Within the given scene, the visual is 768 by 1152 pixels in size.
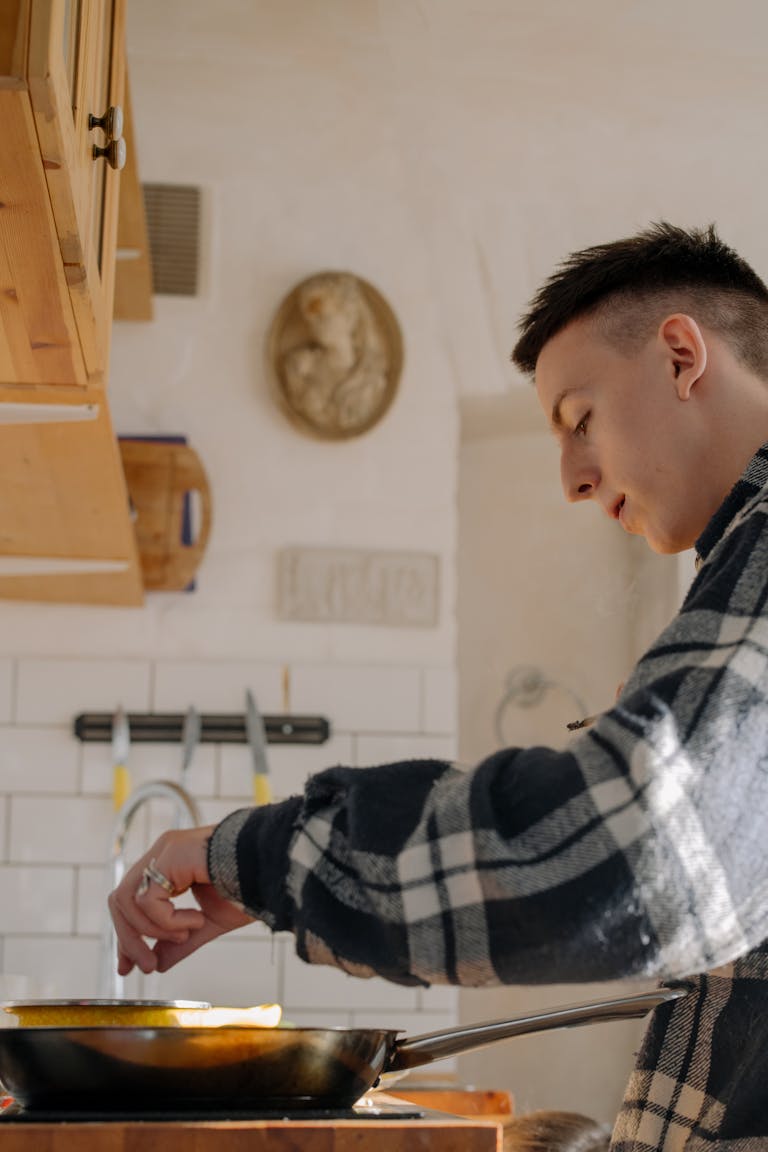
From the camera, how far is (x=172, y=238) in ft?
9.39

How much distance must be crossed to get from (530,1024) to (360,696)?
1829 mm

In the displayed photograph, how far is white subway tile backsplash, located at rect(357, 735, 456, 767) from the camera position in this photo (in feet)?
8.99

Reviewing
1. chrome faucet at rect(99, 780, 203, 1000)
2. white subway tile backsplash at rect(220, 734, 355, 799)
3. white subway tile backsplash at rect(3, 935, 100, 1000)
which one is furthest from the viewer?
white subway tile backsplash at rect(220, 734, 355, 799)

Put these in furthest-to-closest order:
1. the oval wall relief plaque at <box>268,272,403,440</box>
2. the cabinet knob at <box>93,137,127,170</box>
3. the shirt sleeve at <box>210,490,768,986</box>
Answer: the oval wall relief plaque at <box>268,272,403,440</box> < the cabinet knob at <box>93,137,127,170</box> < the shirt sleeve at <box>210,490,768,986</box>

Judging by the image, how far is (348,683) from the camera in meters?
2.76

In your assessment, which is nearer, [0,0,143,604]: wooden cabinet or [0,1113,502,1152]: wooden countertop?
[0,1113,502,1152]: wooden countertop

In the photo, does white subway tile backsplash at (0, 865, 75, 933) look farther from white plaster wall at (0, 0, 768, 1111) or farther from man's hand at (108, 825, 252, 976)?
man's hand at (108, 825, 252, 976)

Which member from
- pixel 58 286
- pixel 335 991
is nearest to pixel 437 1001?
pixel 335 991

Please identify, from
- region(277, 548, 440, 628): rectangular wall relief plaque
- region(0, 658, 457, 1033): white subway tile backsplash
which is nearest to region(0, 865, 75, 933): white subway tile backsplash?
region(0, 658, 457, 1033): white subway tile backsplash

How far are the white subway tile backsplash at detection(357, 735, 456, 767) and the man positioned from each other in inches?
69.8

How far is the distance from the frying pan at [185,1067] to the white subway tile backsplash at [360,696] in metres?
1.83

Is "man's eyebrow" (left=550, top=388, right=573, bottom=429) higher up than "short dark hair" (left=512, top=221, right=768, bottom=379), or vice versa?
"short dark hair" (left=512, top=221, right=768, bottom=379)

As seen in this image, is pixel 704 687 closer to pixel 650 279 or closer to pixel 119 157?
pixel 650 279

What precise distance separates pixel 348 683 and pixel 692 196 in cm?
130
